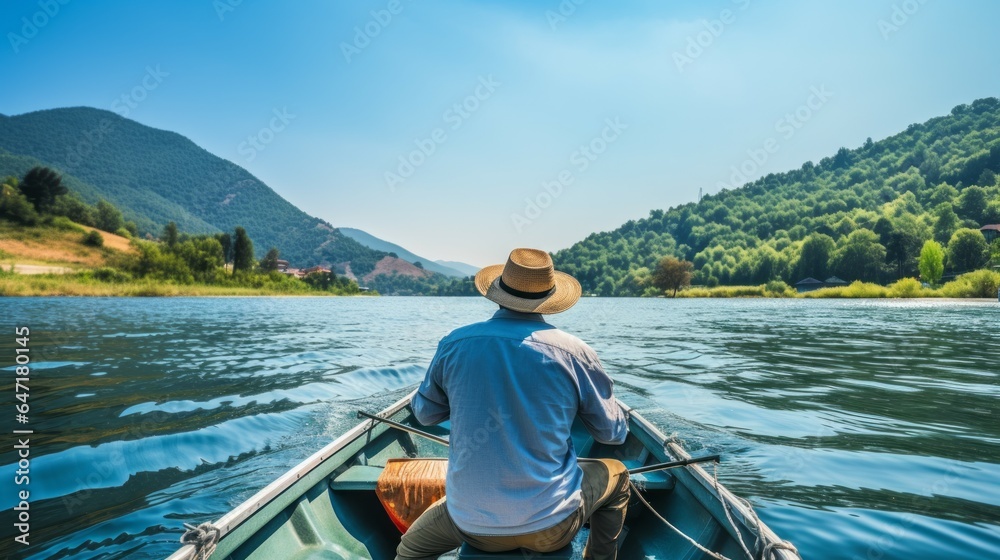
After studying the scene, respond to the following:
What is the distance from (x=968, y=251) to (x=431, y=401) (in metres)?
93.2

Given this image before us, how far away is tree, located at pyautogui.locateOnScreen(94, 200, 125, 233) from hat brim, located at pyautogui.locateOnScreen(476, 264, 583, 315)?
116 meters

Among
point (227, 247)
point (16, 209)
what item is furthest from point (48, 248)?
point (227, 247)

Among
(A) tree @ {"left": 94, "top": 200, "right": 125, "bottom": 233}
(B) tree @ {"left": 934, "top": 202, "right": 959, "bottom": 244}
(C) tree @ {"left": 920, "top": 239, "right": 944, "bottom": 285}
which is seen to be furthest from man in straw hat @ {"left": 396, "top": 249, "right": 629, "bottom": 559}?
(A) tree @ {"left": 94, "top": 200, "right": 125, "bottom": 233}

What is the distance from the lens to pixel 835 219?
116312mm

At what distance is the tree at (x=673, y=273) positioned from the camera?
105 meters

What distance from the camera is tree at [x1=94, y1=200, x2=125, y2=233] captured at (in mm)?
95419

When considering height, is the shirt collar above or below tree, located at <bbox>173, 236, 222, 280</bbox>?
below

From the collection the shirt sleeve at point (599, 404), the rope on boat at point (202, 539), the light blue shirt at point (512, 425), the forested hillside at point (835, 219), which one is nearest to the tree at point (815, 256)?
the forested hillside at point (835, 219)

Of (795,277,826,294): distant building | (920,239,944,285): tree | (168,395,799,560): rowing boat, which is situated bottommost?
(168,395,799,560): rowing boat

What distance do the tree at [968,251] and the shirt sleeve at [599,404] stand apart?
Answer: 9196 centimetres

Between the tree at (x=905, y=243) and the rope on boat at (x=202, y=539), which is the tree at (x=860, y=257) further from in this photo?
the rope on boat at (x=202, y=539)

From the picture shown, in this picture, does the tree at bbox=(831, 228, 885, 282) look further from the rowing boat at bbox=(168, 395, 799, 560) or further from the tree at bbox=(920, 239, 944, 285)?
the rowing boat at bbox=(168, 395, 799, 560)

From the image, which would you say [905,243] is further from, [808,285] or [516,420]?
[516,420]

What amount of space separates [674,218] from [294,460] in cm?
16462
